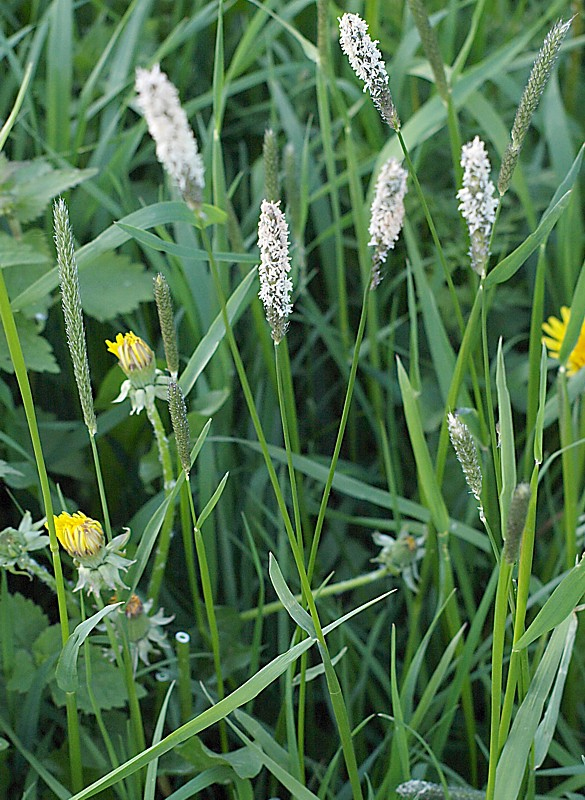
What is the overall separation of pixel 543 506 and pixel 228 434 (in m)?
0.44

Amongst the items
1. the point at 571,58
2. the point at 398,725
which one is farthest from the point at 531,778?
the point at 571,58

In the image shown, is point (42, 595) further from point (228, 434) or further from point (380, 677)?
point (380, 677)

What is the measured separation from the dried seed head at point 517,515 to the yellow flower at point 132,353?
0.35 m

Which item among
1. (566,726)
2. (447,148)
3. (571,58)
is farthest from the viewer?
(571,58)

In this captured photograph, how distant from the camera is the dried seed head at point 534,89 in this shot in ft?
1.90

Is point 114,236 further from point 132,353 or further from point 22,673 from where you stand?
point 22,673

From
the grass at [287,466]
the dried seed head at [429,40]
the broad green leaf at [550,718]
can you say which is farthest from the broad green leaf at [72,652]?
the dried seed head at [429,40]

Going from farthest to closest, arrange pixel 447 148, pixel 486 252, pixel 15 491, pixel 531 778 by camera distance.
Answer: pixel 447 148
pixel 15 491
pixel 531 778
pixel 486 252

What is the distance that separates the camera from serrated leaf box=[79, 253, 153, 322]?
101cm

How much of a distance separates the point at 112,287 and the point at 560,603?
642 millimetres

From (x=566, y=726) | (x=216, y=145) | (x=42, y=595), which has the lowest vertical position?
(x=566, y=726)

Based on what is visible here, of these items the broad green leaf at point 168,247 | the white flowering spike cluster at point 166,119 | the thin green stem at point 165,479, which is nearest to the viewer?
the white flowering spike cluster at point 166,119

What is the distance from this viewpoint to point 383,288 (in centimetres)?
130

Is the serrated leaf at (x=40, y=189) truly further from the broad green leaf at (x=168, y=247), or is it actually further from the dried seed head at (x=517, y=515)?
the dried seed head at (x=517, y=515)
